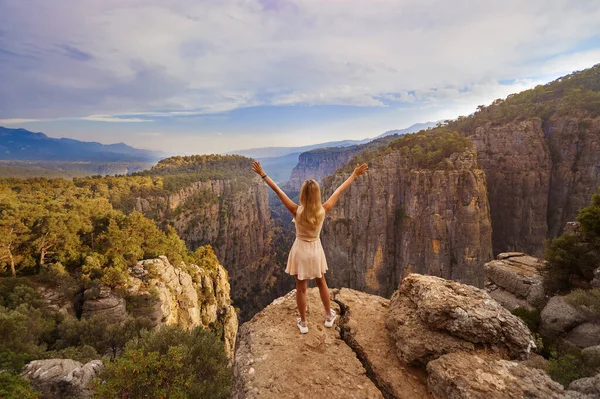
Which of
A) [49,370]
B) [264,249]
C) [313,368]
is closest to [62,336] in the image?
[49,370]

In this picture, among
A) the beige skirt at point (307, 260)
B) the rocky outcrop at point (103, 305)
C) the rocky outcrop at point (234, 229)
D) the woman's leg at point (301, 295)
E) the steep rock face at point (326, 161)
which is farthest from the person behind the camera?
the steep rock face at point (326, 161)

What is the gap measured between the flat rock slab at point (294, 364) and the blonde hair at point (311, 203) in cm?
253

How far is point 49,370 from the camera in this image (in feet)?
27.0

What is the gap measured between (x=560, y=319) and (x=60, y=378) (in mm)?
15683

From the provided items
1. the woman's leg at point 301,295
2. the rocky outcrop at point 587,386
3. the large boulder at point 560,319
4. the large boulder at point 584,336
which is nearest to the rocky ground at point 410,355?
the rocky outcrop at point 587,386

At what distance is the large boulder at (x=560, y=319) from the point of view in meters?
8.03

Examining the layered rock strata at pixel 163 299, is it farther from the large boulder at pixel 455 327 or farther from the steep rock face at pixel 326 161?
the steep rock face at pixel 326 161

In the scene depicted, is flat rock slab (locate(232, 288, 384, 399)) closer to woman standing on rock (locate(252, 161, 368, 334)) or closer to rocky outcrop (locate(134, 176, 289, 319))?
woman standing on rock (locate(252, 161, 368, 334))

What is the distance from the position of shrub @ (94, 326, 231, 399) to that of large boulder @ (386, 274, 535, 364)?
4.92 meters

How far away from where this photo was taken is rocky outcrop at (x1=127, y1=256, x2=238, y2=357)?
64.4ft

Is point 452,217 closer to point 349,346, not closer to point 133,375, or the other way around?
point 349,346

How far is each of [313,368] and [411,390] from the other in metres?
1.62

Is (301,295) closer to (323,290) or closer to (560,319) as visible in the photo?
(323,290)

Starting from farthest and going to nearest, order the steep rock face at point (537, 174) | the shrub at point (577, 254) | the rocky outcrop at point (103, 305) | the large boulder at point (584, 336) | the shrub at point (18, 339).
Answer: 1. the steep rock face at point (537, 174)
2. the rocky outcrop at point (103, 305)
3. the shrub at point (577, 254)
4. the shrub at point (18, 339)
5. the large boulder at point (584, 336)
